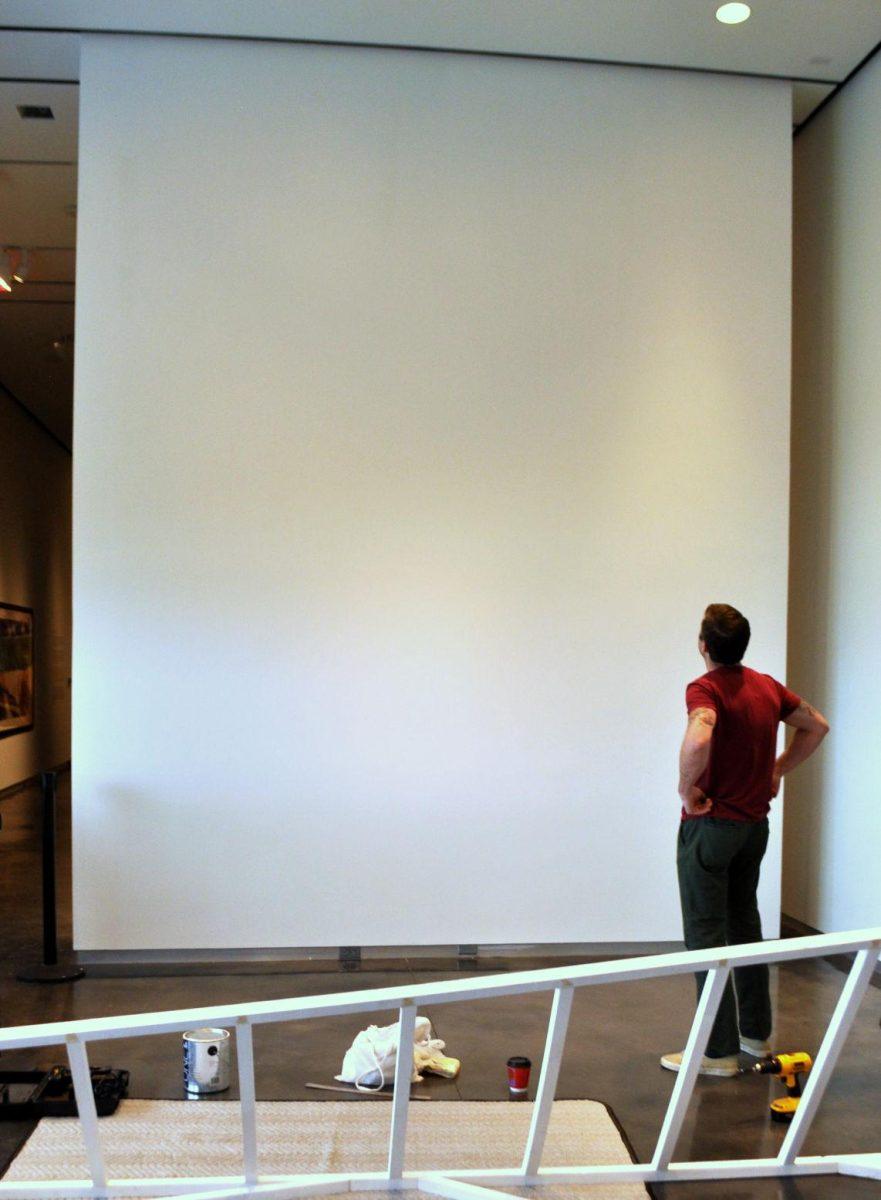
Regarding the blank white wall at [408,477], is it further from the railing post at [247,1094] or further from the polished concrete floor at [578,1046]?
the railing post at [247,1094]

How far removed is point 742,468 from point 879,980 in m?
2.37

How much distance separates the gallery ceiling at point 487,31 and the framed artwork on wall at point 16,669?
6.17 meters

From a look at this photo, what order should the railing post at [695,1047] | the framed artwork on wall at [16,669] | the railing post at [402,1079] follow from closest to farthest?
the railing post at [402,1079]
the railing post at [695,1047]
the framed artwork on wall at [16,669]

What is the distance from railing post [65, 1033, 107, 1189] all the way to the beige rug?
16.9 inches

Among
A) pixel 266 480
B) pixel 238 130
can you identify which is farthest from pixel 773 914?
pixel 238 130

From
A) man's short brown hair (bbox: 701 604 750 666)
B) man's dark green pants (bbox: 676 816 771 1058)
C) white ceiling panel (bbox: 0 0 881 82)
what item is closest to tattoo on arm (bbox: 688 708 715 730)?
man's short brown hair (bbox: 701 604 750 666)

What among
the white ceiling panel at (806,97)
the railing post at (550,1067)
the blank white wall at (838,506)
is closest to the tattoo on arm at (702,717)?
the railing post at (550,1067)

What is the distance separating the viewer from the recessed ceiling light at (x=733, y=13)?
5168 millimetres

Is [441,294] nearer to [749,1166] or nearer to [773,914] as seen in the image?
[773,914]

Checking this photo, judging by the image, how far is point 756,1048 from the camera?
4.19m

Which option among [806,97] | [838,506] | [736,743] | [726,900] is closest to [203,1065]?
[726,900]

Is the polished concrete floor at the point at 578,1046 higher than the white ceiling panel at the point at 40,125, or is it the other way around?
the white ceiling panel at the point at 40,125

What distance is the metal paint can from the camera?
12.5 feet

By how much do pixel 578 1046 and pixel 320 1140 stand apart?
4.16 ft
